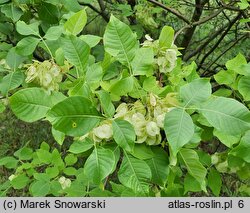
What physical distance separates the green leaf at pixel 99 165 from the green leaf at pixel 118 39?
23 centimetres

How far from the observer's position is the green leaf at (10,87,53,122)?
895 mm

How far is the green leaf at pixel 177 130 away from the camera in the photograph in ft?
2.83

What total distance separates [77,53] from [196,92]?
0.29 m

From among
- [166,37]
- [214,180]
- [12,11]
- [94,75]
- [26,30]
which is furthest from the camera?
[12,11]

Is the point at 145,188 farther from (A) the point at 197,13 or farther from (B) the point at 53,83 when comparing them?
(A) the point at 197,13

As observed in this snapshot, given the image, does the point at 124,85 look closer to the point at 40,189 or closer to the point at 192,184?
the point at 192,184

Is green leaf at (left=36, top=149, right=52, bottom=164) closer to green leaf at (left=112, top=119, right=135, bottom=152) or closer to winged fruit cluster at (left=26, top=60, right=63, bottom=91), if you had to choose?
winged fruit cluster at (left=26, top=60, right=63, bottom=91)

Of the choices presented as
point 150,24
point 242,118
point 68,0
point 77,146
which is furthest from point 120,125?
point 150,24

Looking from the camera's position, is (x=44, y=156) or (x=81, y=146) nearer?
(x=81, y=146)

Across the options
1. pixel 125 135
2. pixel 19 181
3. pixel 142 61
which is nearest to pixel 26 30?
pixel 142 61

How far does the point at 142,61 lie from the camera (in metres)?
1.01

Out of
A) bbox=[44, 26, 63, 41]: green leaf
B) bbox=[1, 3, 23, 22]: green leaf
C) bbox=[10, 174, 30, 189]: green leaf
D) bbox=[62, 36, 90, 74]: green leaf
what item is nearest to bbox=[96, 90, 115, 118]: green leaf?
bbox=[62, 36, 90, 74]: green leaf

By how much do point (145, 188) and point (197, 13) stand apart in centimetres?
201

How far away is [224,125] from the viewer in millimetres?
885
